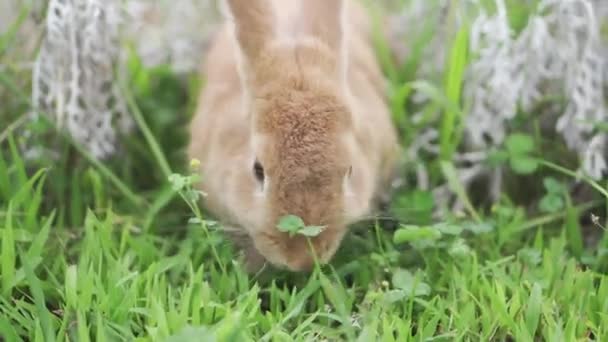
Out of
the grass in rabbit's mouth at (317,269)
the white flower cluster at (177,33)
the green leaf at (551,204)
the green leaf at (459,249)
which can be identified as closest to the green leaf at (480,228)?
the grass in rabbit's mouth at (317,269)

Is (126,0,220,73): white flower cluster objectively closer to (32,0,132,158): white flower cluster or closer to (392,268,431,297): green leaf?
(32,0,132,158): white flower cluster

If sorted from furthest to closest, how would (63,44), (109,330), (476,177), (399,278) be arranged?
(476,177) < (63,44) < (399,278) < (109,330)

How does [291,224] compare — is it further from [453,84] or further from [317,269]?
[453,84]

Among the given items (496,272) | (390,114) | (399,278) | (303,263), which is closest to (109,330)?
(303,263)

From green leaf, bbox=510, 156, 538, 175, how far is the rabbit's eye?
1125mm

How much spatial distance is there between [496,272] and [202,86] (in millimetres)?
1575

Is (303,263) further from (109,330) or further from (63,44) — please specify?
(63,44)

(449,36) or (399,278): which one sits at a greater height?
(449,36)

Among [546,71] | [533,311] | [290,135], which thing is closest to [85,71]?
[290,135]

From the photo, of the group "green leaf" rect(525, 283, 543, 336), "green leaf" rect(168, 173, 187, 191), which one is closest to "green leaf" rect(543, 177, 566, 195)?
"green leaf" rect(525, 283, 543, 336)

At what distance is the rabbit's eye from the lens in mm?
2891

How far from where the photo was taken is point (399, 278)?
292 centimetres

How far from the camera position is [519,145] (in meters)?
3.60

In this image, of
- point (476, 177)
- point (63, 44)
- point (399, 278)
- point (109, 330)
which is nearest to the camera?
point (109, 330)
